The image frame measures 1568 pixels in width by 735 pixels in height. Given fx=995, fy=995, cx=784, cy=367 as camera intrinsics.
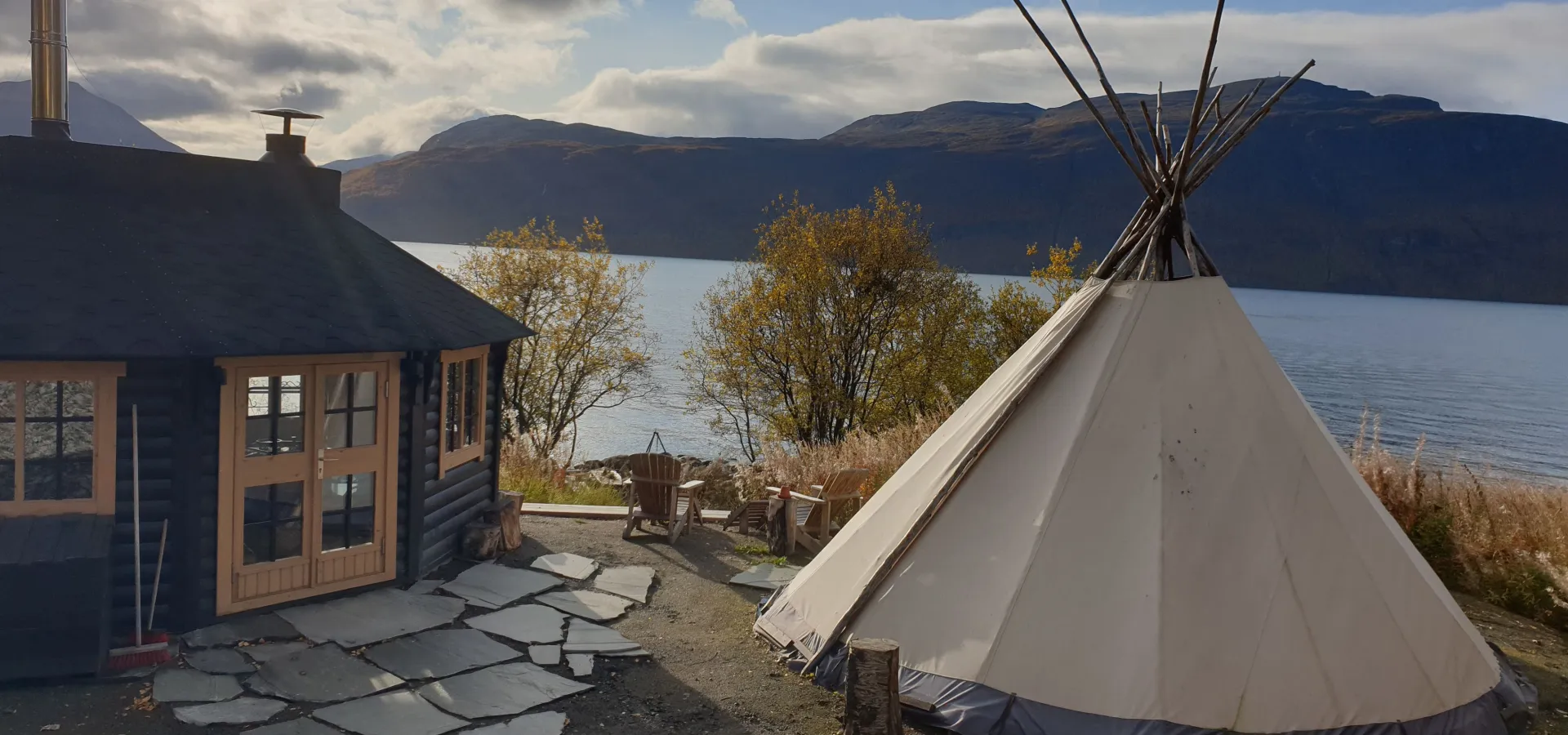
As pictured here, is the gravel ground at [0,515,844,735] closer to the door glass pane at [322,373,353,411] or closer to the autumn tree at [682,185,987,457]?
the door glass pane at [322,373,353,411]

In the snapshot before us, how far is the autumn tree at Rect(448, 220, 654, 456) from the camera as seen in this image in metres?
25.9

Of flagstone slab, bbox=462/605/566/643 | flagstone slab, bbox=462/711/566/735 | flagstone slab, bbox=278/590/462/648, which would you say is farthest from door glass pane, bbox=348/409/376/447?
flagstone slab, bbox=462/711/566/735

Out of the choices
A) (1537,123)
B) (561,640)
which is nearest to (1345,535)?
(561,640)

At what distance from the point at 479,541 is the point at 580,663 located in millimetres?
2728

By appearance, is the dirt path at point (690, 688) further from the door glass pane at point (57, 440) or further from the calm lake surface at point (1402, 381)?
the calm lake surface at point (1402, 381)

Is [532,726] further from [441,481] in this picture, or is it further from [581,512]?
[581,512]

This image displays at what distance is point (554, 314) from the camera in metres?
27.0

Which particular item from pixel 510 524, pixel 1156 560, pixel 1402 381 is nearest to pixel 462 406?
pixel 510 524

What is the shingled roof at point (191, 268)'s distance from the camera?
6.43m

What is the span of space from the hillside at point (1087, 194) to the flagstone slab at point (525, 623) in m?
108

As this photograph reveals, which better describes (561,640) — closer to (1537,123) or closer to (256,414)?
(256,414)

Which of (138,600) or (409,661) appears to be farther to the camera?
(409,661)

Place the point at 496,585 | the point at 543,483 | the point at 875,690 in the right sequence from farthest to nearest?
1. the point at 543,483
2. the point at 496,585
3. the point at 875,690

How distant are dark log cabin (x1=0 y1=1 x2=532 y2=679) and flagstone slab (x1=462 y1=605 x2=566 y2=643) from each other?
1135 mm
